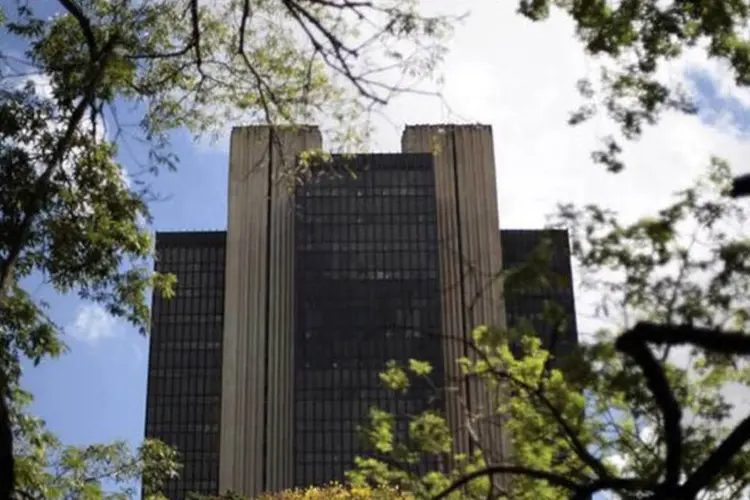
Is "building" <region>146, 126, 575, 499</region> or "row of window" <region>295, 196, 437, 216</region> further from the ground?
"row of window" <region>295, 196, 437, 216</region>

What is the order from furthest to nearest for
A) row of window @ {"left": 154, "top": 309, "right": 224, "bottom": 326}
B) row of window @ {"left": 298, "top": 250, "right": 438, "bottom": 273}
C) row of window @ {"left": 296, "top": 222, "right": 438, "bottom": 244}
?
row of window @ {"left": 154, "top": 309, "right": 224, "bottom": 326}
row of window @ {"left": 296, "top": 222, "right": 438, "bottom": 244}
row of window @ {"left": 298, "top": 250, "right": 438, "bottom": 273}

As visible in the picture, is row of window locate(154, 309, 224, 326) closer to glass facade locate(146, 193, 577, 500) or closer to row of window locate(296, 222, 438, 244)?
glass facade locate(146, 193, 577, 500)

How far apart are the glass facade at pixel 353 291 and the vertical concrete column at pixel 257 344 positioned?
1.07 m

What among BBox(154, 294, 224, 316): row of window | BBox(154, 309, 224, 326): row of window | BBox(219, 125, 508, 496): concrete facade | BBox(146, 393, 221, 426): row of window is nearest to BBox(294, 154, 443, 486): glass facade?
BBox(219, 125, 508, 496): concrete facade

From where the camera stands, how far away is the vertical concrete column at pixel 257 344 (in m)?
59.0

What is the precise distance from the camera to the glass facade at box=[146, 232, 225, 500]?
75.4 m

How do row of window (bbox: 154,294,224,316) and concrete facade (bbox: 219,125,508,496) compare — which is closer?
concrete facade (bbox: 219,125,508,496)

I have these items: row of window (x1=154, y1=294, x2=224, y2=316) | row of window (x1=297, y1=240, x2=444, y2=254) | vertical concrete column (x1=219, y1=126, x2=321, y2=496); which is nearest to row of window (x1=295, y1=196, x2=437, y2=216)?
row of window (x1=297, y1=240, x2=444, y2=254)

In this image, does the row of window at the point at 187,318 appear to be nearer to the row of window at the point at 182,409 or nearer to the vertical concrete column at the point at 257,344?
the row of window at the point at 182,409

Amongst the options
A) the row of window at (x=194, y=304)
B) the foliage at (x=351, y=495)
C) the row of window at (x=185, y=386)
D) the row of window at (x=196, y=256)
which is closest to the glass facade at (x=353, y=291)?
the row of window at (x=196, y=256)

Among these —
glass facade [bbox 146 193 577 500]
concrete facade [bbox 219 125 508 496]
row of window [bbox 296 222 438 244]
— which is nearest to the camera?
concrete facade [bbox 219 125 508 496]

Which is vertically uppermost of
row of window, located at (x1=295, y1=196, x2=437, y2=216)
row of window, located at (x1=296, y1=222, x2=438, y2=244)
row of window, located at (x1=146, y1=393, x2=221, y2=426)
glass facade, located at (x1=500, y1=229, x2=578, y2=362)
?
row of window, located at (x1=295, y1=196, x2=437, y2=216)

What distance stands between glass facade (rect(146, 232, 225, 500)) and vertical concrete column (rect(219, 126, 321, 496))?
42.4 feet

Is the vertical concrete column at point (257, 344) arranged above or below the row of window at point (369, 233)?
below
